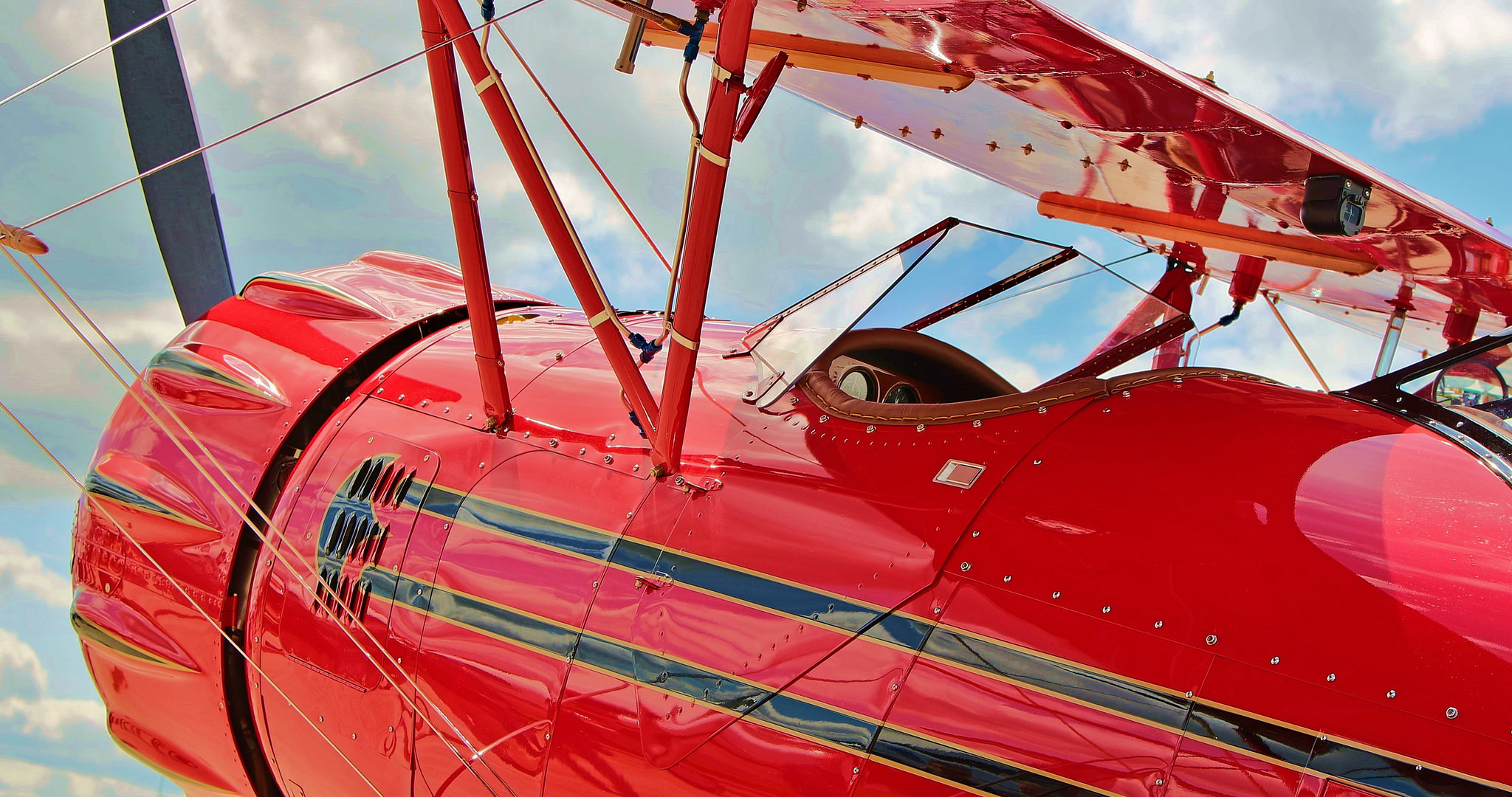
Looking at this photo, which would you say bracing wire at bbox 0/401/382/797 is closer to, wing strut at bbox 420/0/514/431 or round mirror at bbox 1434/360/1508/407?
wing strut at bbox 420/0/514/431

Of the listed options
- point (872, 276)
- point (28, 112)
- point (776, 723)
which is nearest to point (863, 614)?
point (776, 723)

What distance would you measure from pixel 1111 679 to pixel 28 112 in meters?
7.53

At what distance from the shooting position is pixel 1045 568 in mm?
2281

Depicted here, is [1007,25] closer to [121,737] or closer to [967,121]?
[967,121]

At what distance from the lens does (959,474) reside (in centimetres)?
254

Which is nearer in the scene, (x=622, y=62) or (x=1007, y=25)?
(x=1007, y=25)

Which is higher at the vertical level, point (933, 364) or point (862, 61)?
point (862, 61)

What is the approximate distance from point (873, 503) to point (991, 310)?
0.92 meters

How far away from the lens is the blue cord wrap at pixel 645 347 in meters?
3.15

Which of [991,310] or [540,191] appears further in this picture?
[991,310]

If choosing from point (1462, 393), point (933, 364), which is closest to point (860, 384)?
point (933, 364)

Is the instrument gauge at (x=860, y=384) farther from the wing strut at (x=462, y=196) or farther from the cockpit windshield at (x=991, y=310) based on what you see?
the wing strut at (x=462, y=196)

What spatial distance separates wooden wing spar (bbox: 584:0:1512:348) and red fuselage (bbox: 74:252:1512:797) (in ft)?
1.85

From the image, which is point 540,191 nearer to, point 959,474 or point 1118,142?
point 959,474
